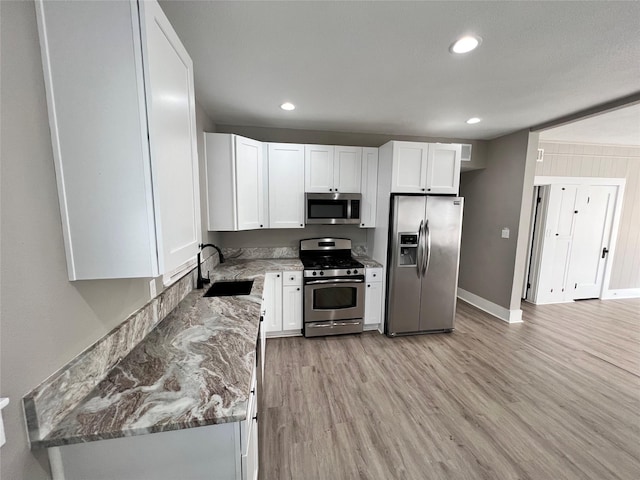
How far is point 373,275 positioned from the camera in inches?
126

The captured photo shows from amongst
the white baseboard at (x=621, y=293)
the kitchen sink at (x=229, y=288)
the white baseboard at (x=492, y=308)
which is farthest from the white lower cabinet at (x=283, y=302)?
the white baseboard at (x=621, y=293)

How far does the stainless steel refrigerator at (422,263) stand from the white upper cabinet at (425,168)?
0.55 feet

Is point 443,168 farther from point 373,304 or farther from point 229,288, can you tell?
point 229,288

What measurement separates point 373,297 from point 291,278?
1.10m

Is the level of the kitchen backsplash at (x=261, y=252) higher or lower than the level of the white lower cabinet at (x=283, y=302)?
higher

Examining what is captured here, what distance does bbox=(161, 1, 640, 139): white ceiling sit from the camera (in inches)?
52.6

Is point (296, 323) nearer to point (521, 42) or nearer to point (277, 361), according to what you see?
point (277, 361)

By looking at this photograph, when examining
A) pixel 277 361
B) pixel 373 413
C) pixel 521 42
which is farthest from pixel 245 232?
pixel 521 42

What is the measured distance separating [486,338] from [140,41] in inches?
159

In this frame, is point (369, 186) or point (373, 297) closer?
point (373, 297)

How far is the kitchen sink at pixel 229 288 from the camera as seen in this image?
224 centimetres

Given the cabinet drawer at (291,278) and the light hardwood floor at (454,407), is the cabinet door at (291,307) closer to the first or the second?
the cabinet drawer at (291,278)

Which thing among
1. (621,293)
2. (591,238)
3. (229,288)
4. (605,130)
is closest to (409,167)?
(229,288)

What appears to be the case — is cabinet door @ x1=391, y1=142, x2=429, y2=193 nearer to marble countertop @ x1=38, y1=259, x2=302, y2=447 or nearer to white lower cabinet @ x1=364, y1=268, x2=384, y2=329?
white lower cabinet @ x1=364, y1=268, x2=384, y2=329
